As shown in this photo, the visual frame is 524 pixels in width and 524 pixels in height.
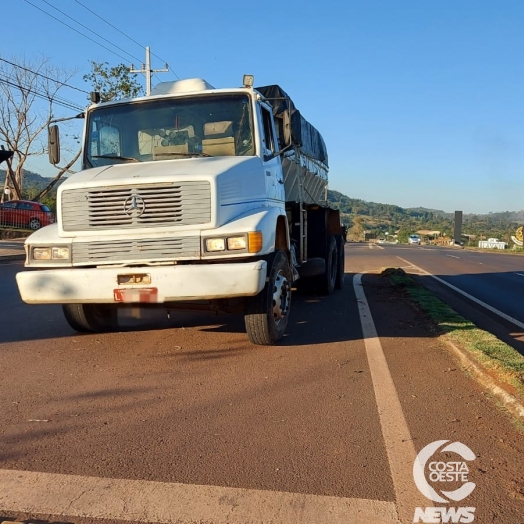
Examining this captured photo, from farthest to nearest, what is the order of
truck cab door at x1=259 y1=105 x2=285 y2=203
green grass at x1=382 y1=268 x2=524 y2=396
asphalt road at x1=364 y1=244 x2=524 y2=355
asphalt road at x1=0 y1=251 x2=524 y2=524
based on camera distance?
asphalt road at x1=364 y1=244 x2=524 y2=355 → truck cab door at x1=259 y1=105 x2=285 y2=203 → green grass at x1=382 y1=268 x2=524 y2=396 → asphalt road at x1=0 y1=251 x2=524 y2=524

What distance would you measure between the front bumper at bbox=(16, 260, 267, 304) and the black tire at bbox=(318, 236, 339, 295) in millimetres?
5048

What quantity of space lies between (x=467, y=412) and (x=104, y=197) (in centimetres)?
385

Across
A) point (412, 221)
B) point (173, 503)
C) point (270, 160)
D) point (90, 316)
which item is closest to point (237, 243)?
point (270, 160)

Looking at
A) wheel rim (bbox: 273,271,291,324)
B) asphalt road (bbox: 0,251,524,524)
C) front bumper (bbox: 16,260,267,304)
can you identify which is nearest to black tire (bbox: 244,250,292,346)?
wheel rim (bbox: 273,271,291,324)

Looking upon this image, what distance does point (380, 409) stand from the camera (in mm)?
4332

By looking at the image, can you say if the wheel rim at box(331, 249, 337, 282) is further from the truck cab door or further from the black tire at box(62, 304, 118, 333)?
the black tire at box(62, 304, 118, 333)

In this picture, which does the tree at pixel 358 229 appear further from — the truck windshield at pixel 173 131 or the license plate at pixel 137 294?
the license plate at pixel 137 294

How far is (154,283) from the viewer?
5523mm

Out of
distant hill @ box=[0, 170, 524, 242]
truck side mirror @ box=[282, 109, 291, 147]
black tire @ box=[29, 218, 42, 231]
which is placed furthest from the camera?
distant hill @ box=[0, 170, 524, 242]

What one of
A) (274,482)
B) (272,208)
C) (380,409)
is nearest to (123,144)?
(272,208)

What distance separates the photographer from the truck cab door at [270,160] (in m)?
6.91

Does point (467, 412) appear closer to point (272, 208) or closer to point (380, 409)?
point (380, 409)

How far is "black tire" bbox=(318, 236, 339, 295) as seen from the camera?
10.5m

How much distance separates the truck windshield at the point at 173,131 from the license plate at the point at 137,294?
1.83 m
